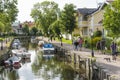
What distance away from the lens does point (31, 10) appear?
145 m

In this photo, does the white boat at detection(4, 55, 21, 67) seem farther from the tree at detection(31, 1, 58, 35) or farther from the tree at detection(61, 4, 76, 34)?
the tree at detection(31, 1, 58, 35)

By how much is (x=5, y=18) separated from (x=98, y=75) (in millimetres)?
31762

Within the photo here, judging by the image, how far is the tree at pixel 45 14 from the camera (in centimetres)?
13325

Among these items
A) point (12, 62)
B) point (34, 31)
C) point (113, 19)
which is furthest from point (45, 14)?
point (113, 19)

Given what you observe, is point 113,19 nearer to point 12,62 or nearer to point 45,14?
point 12,62

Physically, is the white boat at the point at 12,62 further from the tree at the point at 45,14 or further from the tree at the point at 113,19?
the tree at the point at 45,14

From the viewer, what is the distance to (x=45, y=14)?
13825cm

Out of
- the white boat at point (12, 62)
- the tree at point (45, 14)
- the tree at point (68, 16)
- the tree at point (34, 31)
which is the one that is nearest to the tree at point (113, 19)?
the white boat at point (12, 62)

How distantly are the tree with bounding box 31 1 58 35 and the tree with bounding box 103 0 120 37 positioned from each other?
9246cm

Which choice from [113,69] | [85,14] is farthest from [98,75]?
[85,14]

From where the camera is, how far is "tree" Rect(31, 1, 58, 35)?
133 meters

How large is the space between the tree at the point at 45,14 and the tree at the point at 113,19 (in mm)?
92459

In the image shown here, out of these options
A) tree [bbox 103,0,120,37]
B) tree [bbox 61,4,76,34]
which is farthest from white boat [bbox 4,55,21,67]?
tree [bbox 61,4,76,34]

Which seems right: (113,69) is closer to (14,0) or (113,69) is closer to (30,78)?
(30,78)
